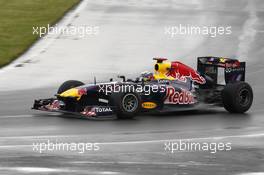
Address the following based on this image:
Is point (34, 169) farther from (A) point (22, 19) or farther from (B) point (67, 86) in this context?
(A) point (22, 19)

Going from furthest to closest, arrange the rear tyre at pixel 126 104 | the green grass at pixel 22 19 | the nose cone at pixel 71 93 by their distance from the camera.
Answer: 1. the green grass at pixel 22 19
2. the nose cone at pixel 71 93
3. the rear tyre at pixel 126 104

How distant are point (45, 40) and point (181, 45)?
15.5ft

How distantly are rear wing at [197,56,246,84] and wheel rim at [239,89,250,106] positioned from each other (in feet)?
2.11

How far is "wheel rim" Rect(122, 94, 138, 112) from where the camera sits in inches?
595

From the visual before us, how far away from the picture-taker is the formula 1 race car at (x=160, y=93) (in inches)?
598

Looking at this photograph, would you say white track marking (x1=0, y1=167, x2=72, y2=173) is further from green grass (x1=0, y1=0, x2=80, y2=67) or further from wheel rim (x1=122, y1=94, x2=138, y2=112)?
green grass (x1=0, y1=0, x2=80, y2=67)

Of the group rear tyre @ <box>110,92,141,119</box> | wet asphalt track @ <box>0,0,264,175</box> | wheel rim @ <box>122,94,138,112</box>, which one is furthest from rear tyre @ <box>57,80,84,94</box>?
wheel rim @ <box>122,94,138,112</box>

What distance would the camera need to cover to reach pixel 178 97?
636 inches

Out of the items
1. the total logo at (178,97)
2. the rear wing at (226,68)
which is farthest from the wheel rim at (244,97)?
the total logo at (178,97)

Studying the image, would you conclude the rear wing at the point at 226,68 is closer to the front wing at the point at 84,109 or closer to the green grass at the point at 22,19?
the front wing at the point at 84,109

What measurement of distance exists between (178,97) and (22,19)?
16.3m

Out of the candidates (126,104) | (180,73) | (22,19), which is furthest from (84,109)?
(22,19)

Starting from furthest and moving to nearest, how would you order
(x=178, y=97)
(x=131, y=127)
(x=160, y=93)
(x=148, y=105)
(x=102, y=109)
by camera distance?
(x=178, y=97) < (x=160, y=93) < (x=148, y=105) < (x=102, y=109) < (x=131, y=127)

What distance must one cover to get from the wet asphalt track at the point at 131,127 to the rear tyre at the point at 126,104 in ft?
0.50
